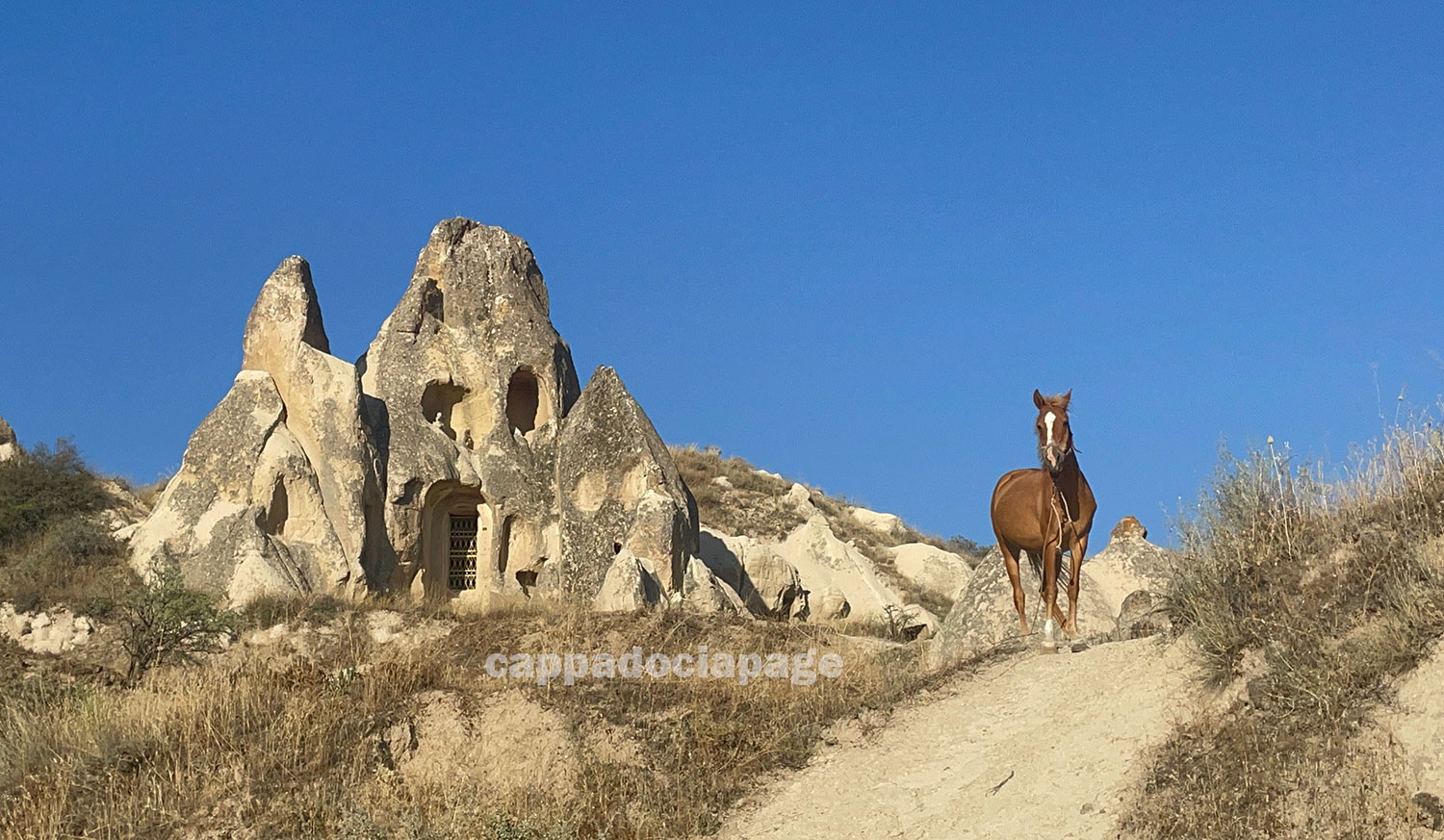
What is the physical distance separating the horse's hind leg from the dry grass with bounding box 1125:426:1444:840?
6.80 ft

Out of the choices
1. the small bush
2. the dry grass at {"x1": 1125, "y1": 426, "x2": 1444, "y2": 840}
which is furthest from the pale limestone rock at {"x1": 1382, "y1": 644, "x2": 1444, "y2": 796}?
the small bush

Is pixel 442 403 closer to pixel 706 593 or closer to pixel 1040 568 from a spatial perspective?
pixel 706 593

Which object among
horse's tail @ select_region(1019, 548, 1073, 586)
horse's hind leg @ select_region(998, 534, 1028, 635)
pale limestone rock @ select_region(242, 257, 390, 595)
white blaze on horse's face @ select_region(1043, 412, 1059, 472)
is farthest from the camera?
pale limestone rock @ select_region(242, 257, 390, 595)

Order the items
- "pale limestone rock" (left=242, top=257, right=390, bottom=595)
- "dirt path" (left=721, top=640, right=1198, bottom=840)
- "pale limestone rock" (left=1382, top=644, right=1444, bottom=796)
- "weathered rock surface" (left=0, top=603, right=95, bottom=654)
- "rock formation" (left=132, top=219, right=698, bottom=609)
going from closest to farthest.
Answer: "pale limestone rock" (left=1382, top=644, right=1444, bottom=796) → "dirt path" (left=721, top=640, right=1198, bottom=840) → "weathered rock surface" (left=0, top=603, right=95, bottom=654) → "rock formation" (left=132, top=219, right=698, bottom=609) → "pale limestone rock" (left=242, top=257, right=390, bottom=595)

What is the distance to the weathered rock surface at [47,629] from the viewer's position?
56.9 ft

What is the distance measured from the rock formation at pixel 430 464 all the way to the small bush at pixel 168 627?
3933 millimetres

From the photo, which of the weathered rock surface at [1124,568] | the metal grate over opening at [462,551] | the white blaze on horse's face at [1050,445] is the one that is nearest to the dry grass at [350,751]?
the white blaze on horse's face at [1050,445]

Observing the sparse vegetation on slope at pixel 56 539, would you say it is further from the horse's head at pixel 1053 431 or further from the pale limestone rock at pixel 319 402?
the horse's head at pixel 1053 431

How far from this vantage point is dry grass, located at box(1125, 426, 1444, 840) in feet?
22.5

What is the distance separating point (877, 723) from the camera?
9.82 m

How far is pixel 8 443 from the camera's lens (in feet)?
82.8

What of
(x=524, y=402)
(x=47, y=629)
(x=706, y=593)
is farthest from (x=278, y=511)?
(x=706, y=593)

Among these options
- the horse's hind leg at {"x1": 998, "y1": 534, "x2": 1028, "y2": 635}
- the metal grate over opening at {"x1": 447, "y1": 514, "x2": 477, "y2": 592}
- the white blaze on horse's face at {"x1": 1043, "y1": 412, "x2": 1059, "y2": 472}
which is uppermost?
the metal grate over opening at {"x1": 447, "y1": 514, "x2": 477, "y2": 592}

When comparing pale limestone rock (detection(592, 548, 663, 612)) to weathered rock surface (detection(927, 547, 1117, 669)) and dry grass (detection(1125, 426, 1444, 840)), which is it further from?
dry grass (detection(1125, 426, 1444, 840))
